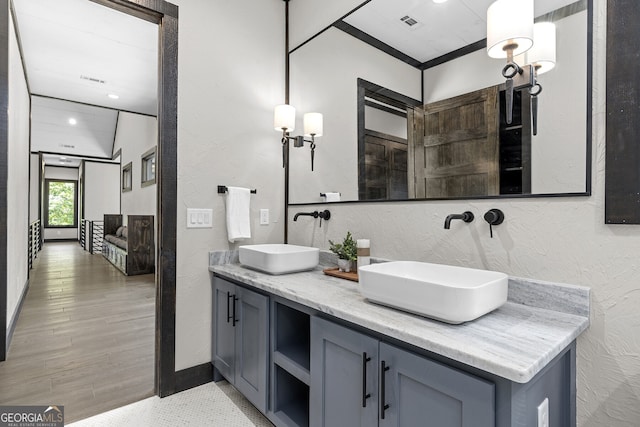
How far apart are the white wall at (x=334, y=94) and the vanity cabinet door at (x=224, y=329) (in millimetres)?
823

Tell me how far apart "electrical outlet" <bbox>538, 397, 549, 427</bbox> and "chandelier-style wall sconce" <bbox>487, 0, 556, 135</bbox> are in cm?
94

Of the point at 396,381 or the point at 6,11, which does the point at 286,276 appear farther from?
the point at 6,11

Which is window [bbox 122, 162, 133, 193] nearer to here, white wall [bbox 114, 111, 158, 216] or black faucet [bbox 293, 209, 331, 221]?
white wall [bbox 114, 111, 158, 216]

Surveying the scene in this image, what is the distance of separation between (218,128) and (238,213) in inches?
22.9

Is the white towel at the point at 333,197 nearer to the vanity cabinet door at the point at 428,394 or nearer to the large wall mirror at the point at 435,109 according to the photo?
the large wall mirror at the point at 435,109

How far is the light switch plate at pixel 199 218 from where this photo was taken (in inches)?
82.8

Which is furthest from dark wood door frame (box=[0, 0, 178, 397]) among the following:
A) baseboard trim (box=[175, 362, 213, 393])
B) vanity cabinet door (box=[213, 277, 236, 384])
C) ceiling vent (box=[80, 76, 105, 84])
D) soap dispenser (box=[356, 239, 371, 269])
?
ceiling vent (box=[80, 76, 105, 84])

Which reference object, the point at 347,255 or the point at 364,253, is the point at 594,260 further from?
the point at 347,255

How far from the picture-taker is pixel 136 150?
6.85 metres

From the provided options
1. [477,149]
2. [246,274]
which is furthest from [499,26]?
[246,274]

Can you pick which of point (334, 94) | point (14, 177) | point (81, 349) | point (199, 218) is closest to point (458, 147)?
point (334, 94)

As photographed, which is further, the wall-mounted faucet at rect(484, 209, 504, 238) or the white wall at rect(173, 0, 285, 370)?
the white wall at rect(173, 0, 285, 370)

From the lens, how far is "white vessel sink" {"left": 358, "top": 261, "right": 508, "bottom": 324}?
3.37 feet

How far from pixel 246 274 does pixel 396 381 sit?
42.3 inches
